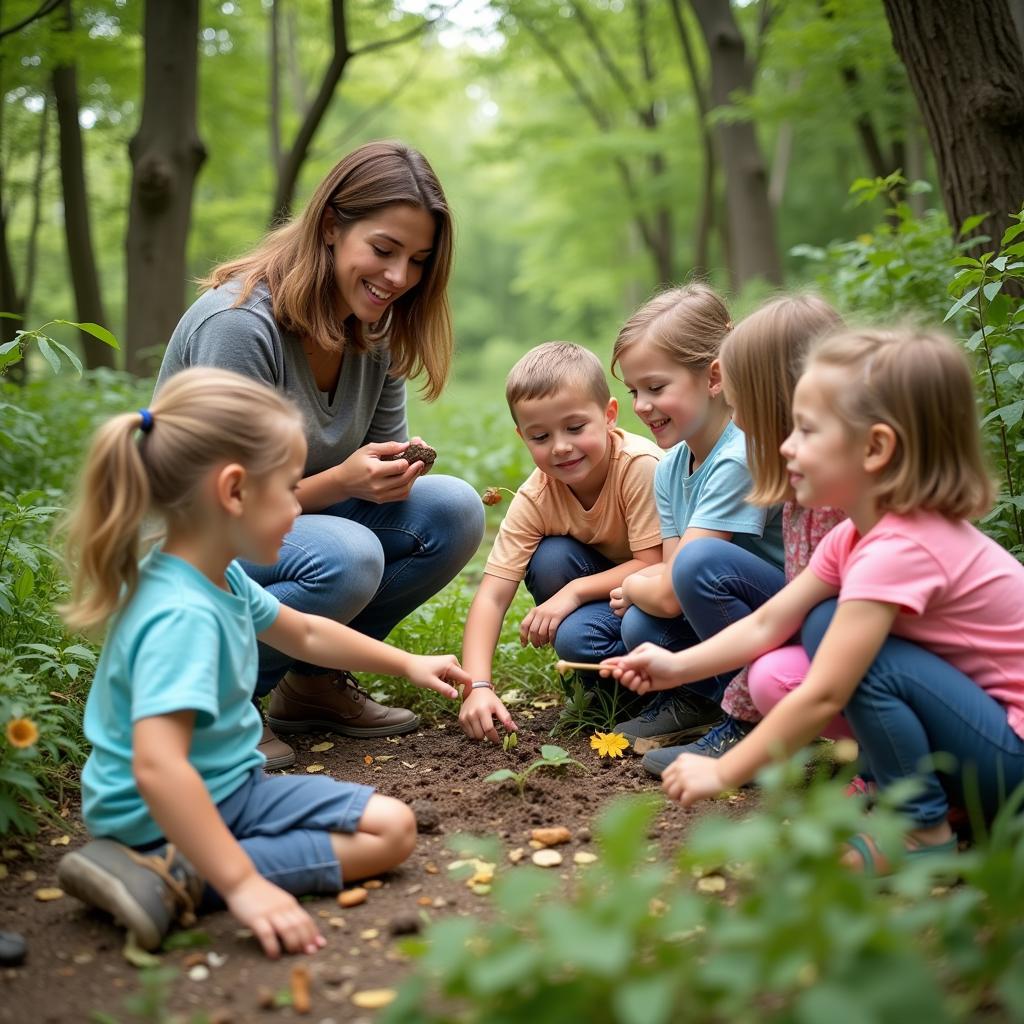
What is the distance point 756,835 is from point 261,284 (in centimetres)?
216

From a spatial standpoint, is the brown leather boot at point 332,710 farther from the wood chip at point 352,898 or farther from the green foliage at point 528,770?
the wood chip at point 352,898

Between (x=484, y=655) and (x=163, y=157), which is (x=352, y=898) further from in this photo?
(x=163, y=157)

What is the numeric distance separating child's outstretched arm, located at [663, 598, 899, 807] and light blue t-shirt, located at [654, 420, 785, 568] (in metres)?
0.70

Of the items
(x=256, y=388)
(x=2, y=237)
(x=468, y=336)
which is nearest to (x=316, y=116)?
(x=2, y=237)

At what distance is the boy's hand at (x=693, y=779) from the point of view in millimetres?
1804

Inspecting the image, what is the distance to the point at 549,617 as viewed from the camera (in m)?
2.81

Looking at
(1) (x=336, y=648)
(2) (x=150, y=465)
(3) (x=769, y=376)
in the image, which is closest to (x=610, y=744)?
(1) (x=336, y=648)

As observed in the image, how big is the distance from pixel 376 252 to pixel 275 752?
133 centimetres

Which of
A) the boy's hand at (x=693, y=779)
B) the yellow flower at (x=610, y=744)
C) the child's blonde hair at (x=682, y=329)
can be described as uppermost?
the child's blonde hair at (x=682, y=329)

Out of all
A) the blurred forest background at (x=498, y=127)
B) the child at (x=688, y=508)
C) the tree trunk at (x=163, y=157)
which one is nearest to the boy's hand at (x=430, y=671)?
the child at (x=688, y=508)

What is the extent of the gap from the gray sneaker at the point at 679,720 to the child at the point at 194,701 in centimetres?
89

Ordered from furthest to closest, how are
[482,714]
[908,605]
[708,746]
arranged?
[482,714]
[708,746]
[908,605]

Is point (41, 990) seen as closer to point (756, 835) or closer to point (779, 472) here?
point (756, 835)

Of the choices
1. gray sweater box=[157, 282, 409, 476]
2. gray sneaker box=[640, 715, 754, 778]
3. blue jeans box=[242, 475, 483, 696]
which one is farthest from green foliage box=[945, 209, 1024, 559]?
gray sweater box=[157, 282, 409, 476]
